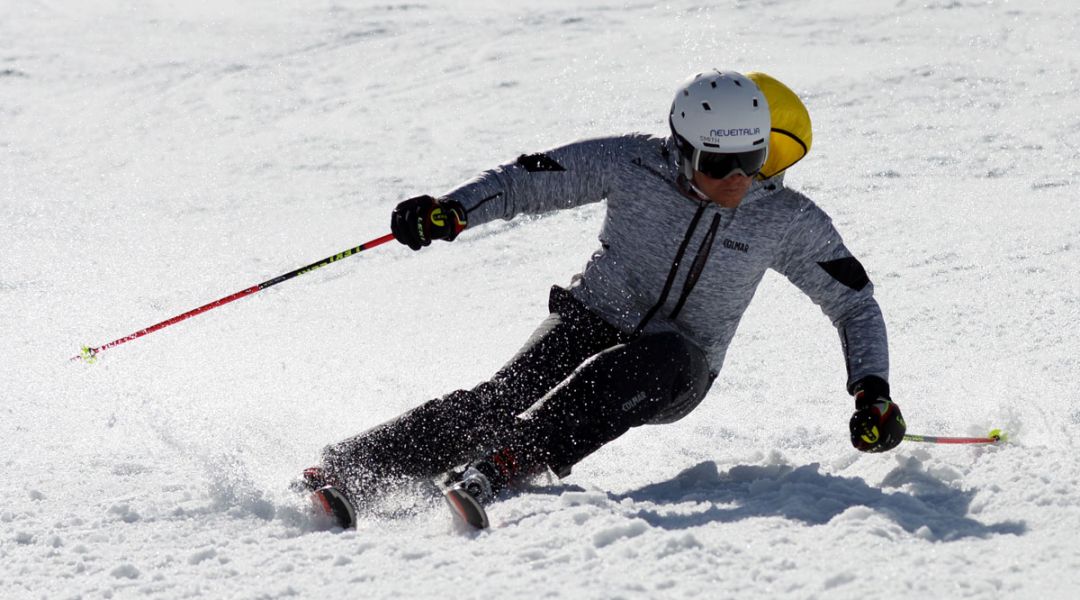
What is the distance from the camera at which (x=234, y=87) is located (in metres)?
13.2

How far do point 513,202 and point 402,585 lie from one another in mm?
1730

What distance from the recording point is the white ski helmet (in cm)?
383

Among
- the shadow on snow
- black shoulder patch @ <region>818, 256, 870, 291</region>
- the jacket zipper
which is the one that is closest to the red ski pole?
the jacket zipper

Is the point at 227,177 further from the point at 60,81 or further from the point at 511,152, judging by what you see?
the point at 60,81

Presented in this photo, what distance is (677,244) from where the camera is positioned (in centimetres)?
410

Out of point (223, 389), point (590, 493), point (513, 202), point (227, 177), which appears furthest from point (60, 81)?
point (590, 493)

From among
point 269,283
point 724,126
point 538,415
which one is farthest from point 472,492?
point 269,283

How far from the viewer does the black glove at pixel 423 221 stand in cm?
404

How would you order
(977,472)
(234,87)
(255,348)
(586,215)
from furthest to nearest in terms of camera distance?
1. (234,87)
2. (586,215)
3. (255,348)
4. (977,472)

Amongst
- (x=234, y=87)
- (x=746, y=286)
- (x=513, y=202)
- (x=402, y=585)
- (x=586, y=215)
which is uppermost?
(x=234, y=87)

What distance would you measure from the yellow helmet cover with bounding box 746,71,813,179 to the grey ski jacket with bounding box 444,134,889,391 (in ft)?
0.19

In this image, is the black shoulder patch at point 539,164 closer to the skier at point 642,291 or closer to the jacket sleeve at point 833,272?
the skier at point 642,291

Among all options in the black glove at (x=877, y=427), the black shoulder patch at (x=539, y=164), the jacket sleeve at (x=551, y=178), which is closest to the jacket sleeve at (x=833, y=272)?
the black glove at (x=877, y=427)

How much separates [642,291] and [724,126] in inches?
26.7
